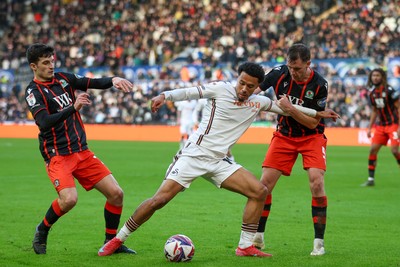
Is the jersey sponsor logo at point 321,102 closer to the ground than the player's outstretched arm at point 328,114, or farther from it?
farther from it

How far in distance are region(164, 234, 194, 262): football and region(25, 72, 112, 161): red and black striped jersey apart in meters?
1.53

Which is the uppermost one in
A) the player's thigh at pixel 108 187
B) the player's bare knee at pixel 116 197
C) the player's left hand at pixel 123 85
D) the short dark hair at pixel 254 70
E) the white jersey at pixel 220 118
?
the short dark hair at pixel 254 70

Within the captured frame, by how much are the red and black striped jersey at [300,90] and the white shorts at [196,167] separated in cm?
122

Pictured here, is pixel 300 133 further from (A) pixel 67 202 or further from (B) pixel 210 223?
(A) pixel 67 202

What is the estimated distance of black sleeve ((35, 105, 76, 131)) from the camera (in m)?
8.23

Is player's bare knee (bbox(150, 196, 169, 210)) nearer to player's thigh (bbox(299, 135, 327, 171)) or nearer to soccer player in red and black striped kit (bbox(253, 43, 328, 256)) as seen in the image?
soccer player in red and black striped kit (bbox(253, 43, 328, 256))

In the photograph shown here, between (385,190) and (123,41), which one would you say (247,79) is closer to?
(385,190)

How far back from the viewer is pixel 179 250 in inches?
325

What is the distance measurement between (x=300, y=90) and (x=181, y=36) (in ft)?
112

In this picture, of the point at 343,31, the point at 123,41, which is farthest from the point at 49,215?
the point at 123,41

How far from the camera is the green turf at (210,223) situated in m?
8.54

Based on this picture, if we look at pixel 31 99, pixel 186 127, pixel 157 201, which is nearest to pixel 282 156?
pixel 157 201

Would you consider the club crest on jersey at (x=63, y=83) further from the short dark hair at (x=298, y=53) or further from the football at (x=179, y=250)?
the short dark hair at (x=298, y=53)

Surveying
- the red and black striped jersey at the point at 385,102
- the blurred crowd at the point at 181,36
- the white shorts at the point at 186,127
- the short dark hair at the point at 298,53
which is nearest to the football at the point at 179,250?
the short dark hair at the point at 298,53
